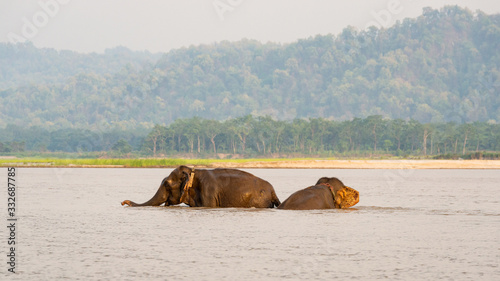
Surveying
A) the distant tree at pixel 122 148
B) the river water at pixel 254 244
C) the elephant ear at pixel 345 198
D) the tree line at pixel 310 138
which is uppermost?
the tree line at pixel 310 138

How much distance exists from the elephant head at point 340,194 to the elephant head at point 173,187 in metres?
4.12

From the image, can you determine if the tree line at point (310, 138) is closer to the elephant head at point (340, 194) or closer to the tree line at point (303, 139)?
the tree line at point (303, 139)

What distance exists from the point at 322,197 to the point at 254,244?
244 inches

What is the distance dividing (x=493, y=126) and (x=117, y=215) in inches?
6492

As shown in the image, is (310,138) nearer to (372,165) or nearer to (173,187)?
(372,165)

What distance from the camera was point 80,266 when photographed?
1148cm

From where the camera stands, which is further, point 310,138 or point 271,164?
point 310,138

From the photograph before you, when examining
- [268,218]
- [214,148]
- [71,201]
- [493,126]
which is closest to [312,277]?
[268,218]

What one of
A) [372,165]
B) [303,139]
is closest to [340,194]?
[372,165]

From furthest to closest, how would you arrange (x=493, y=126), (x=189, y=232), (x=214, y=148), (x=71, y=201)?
(x=493, y=126) < (x=214, y=148) < (x=71, y=201) < (x=189, y=232)

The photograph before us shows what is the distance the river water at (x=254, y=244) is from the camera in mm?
11062

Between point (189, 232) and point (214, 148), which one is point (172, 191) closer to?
point (189, 232)

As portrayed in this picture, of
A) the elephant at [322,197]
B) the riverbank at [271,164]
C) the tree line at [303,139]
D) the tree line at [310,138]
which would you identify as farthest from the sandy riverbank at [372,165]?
the elephant at [322,197]

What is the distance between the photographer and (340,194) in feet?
67.8
